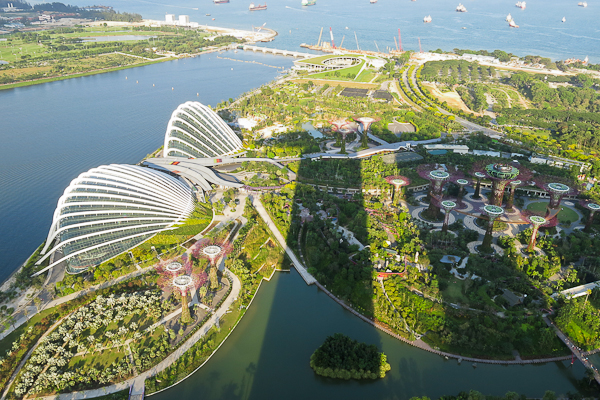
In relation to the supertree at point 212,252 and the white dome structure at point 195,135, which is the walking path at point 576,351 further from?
the white dome structure at point 195,135

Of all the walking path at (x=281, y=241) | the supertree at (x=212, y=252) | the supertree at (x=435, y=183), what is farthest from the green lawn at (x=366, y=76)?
the supertree at (x=212, y=252)

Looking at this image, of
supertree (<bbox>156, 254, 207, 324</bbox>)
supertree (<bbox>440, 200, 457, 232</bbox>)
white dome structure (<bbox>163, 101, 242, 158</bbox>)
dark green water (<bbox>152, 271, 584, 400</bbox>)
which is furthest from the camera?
white dome structure (<bbox>163, 101, 242, 158</bbox>)

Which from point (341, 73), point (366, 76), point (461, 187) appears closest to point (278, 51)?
point (341, 73)

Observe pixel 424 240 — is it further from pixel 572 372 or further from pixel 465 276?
pixel 572 372

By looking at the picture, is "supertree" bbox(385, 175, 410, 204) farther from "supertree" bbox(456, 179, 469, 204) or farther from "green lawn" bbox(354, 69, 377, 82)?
"green lawn" bbox(354, 69, 377, 82)

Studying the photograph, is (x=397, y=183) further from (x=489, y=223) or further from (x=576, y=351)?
(x=576, y=351)

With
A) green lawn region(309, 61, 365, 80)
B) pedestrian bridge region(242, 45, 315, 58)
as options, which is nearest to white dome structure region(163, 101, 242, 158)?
green lawn region(309, 61, 365, 80)
